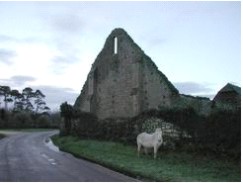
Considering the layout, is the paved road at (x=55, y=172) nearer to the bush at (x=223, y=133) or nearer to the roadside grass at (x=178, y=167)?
the roadside grass at (x=178, y=167)

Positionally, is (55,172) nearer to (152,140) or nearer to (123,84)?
(152,140)

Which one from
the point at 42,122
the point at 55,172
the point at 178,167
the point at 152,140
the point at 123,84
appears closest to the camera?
the point at 55,172

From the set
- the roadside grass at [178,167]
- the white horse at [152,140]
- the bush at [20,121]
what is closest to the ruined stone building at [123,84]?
the white horse at [152,140]

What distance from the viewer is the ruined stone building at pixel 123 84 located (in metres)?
32.6

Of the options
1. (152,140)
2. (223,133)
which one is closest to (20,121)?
(152,140)

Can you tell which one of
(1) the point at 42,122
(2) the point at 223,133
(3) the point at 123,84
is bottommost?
(2) the point at 223,133

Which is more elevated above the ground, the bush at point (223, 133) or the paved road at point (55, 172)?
the bush at point (223, 133)

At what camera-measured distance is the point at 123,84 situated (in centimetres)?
3619

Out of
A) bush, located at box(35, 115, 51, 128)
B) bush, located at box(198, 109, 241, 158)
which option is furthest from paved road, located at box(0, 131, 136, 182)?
bush, located at box(35, 115, 51, 128)

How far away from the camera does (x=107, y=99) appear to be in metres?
37.9

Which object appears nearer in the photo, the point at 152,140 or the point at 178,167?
the point at 178,167

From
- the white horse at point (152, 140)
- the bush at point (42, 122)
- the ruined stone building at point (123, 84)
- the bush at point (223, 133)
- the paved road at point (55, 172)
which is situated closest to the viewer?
the paved road at point (55, 172)

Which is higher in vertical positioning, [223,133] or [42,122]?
[42,122]

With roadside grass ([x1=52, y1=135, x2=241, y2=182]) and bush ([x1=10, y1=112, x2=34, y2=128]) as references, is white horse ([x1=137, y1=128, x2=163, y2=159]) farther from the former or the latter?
bush ([x1=10, y1=112, x2=34, y2=128])
